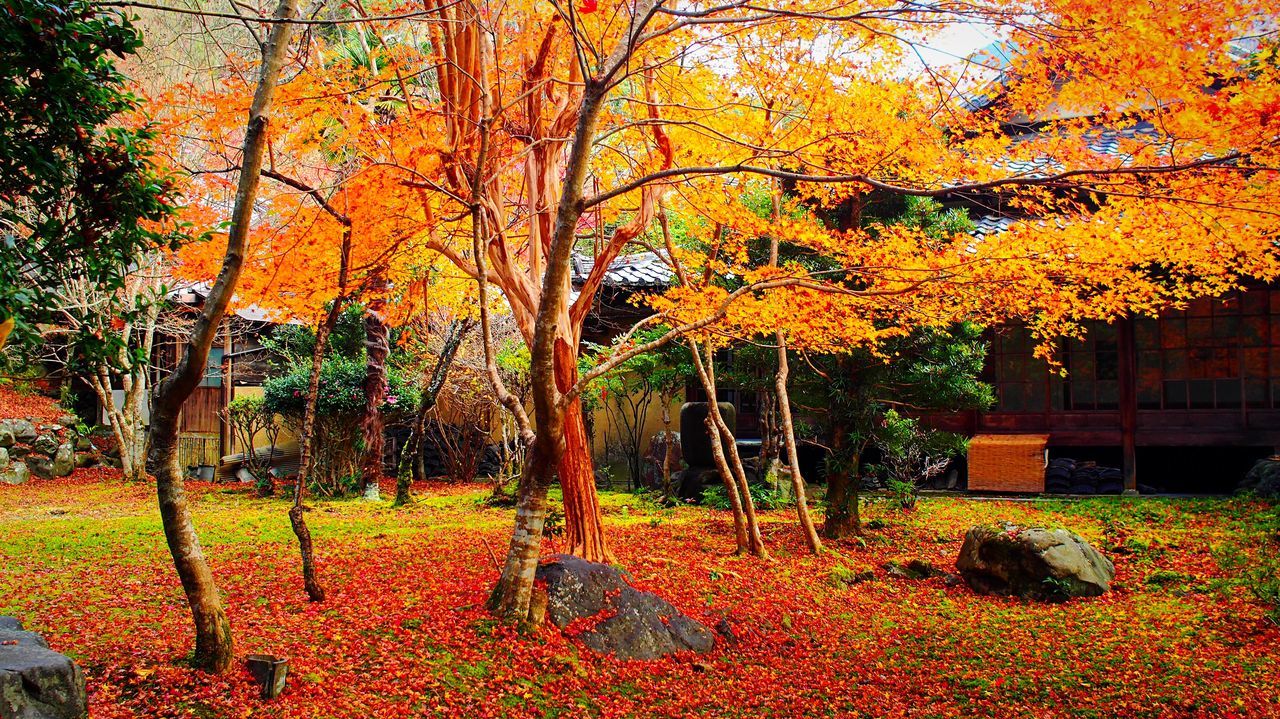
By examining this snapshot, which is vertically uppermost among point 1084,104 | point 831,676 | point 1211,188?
point 1084,104

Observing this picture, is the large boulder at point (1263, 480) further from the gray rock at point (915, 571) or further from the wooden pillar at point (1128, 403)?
the gray rock at point (915, 571)

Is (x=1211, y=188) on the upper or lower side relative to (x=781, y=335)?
upper

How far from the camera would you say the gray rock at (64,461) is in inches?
611

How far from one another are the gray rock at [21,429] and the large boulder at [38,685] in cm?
1381

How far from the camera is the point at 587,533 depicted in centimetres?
811

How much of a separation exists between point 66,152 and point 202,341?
1225 millimetres

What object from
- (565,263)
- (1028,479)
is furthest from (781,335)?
(1028,479)

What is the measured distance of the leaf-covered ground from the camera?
5234 mm

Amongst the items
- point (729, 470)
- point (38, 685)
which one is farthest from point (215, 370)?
point (38, 685)

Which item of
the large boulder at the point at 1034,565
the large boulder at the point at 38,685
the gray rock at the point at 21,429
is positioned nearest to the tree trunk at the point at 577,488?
the large boulder at the point at 1034,565

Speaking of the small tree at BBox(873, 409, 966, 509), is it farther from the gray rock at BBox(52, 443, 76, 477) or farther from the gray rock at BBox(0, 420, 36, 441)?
the gray rock at BBox(0, 420, 36, 441)

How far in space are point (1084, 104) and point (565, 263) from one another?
216 inches

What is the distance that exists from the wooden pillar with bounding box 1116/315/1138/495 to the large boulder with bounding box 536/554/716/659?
9.16 meters

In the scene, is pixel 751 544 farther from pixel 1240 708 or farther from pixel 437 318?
pixel 437 318
